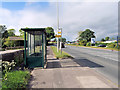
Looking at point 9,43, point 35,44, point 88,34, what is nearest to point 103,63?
point 35,44

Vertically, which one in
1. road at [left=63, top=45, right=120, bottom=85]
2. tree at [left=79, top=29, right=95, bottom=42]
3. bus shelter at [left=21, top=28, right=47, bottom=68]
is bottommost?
road at [left=63, top=45, right=120, bottom=85]

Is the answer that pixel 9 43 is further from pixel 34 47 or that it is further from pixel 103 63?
pixel 103 63

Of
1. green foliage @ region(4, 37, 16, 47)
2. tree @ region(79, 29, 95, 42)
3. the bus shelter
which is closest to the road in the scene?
the bus shelter

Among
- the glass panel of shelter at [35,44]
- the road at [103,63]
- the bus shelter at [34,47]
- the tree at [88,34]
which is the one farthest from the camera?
the tree at [88,34]

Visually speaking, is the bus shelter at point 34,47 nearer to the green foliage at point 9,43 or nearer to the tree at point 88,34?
the green foliage at point 9,43

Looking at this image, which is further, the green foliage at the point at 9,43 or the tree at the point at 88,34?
the tree at the point at 88,34

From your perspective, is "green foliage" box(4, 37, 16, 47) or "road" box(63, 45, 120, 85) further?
"green foliage" box(4, 37, 16, 47)

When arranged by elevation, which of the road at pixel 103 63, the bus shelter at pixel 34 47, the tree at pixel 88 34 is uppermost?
the tree at pixel 88 34

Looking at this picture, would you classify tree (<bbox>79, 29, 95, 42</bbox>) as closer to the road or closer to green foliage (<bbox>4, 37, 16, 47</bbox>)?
green foliage (<bbox>4, 37, 16, 47</bbox>)

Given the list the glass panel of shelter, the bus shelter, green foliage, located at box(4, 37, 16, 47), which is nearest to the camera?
the bus shelter

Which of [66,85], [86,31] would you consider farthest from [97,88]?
[86,31]

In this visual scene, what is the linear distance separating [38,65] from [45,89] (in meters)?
3.14

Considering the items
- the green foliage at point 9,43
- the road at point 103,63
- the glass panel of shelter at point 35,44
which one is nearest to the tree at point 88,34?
the green foliage at point 9,43

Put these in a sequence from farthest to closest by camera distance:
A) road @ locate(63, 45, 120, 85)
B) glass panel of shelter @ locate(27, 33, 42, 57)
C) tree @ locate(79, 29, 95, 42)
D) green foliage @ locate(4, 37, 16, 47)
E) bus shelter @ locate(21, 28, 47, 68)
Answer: tree @ locate(79, 29, 95, 42)
green foliage @ locate(4, 37, 16, 47)
glass panel of shelter @ locate(27, 33, 42, 57)
bus shelter @ locate(21, 28, 47, 68)
road @ locate(63, 45, 120, 85)
